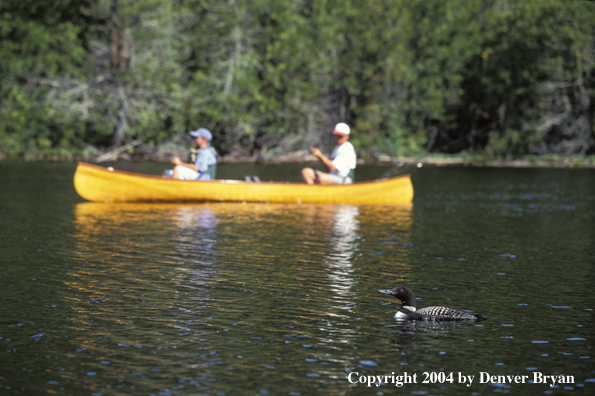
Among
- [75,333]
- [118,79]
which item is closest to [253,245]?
[75,333]

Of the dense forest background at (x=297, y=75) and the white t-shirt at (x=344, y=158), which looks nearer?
the white t-shirt at (x=344, y=158)

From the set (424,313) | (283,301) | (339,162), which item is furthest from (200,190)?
(424,313)

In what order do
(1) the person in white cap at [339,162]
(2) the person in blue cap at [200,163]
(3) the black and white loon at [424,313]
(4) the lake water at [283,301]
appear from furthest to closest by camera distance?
(2) the person in blue cap at [200,163], (1) the person in white cap at [339,162], (3) the black and white loon at [424,313], (4) the lake water at [283,301]

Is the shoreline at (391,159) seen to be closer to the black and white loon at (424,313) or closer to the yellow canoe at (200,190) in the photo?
the yellow canoe at (200,190)

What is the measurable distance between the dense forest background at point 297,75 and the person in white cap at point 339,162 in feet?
77.0

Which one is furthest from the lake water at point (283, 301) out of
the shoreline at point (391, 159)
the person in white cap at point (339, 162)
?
the shoreline at point (391, 159)

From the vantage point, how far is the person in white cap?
71.1ft

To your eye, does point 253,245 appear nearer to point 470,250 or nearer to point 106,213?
point 470,250

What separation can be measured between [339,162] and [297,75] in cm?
2927

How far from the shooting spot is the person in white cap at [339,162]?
21656mm

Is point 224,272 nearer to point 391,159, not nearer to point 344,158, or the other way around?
point 344,158

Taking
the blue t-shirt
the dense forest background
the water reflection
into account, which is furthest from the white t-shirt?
the dense forest background

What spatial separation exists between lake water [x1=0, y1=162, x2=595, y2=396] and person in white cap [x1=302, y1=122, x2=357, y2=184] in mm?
1839

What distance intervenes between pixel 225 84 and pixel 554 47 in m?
18.3
